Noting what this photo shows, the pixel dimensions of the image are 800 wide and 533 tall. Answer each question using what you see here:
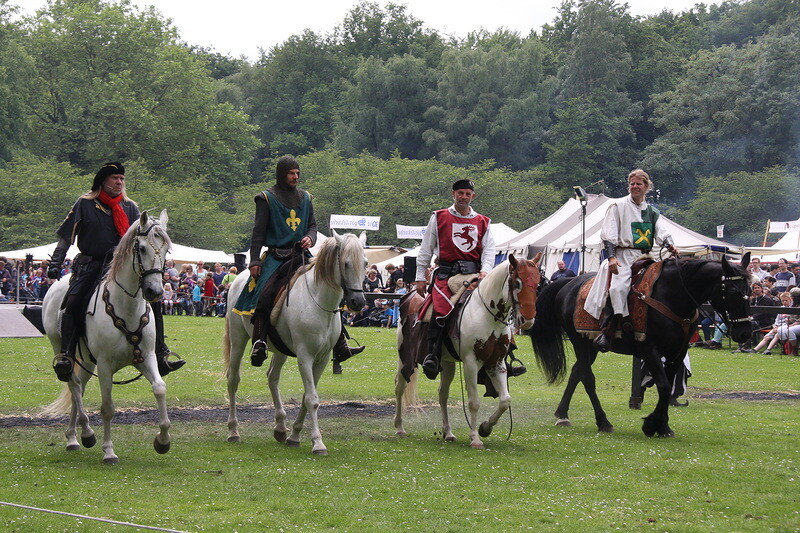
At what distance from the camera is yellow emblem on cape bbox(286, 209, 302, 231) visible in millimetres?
11414

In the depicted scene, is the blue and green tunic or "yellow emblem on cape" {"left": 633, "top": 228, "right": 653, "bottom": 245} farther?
"yellow emblem on cape" {"left": 633, "top": 228, "right": 653, "bottom": 245}

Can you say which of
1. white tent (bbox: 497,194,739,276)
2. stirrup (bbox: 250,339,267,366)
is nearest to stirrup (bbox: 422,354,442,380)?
stirrup (bbox: 250,339,267,366)

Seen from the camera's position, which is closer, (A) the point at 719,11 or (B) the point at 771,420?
(B) the point at 771,420

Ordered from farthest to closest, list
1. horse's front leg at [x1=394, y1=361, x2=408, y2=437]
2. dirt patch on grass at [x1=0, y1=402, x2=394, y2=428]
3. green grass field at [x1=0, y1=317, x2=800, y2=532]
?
dirt patch on grass at [x1=0, y1=402, x2=394, y2=428] → horse's front leg at [x1=394, y1=361, x2=408, y2=437] → green grass field at [x1=0, y1=317, x2=800, y2=532]

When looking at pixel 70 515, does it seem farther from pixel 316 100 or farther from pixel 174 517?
pixel 316 100

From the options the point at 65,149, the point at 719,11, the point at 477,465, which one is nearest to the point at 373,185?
the point at 65,149

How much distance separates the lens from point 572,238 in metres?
35.8

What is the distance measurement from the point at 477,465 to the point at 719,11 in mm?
92137

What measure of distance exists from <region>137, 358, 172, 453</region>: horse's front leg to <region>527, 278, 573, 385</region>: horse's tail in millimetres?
5086

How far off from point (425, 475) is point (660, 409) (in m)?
3.68

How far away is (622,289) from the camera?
11945 millimetres

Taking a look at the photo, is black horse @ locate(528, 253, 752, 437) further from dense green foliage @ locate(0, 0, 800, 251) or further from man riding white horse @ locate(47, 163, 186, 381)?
dense green foliage @ locate(0, 0, 800, 251)

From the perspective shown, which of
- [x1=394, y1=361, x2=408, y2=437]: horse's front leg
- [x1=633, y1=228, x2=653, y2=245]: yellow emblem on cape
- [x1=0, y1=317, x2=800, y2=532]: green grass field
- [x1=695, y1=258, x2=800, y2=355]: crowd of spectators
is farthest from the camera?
[x1=695, y1=258, x2=800, y2=355]: crowd of spectators

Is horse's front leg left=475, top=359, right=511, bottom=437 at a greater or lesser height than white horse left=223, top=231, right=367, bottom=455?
lesser
